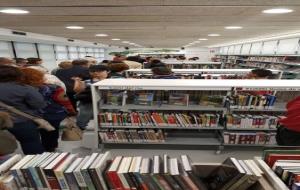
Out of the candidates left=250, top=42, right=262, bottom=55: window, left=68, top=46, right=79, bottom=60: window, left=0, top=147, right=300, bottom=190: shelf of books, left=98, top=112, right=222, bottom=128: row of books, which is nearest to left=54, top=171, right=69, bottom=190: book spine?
left=0, top=147, right=300, bottom=190: shelf of books

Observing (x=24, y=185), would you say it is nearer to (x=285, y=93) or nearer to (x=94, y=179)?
(x=94, y=179)

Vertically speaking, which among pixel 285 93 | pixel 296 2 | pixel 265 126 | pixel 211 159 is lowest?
pixel 211 159

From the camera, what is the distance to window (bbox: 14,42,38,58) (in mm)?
10331

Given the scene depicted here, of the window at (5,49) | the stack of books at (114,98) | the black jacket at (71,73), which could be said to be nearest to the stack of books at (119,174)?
the stack of books at (114,98)

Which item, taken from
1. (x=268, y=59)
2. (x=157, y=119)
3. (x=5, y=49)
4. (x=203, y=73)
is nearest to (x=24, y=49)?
(x=5, y=49)

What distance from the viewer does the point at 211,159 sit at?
3729mm

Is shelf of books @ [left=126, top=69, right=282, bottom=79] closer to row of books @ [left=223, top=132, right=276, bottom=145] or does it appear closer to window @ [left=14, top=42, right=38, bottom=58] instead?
row of books @ [left=223, top=132, right=276, bottom=145]

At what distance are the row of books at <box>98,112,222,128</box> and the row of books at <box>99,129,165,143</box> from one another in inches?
5.1

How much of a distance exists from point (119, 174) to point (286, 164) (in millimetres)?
983

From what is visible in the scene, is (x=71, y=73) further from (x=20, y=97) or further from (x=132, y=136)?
(x=20, y=97)

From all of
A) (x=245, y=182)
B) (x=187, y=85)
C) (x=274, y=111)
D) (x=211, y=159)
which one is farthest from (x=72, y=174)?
(x=274, y=111)

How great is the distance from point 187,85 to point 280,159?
6.82 feet

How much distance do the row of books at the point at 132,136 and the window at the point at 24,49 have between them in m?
8.63

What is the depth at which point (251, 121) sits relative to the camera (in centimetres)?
372
